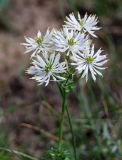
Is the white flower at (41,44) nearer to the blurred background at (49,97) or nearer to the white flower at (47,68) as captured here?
the white flower at (47,68)

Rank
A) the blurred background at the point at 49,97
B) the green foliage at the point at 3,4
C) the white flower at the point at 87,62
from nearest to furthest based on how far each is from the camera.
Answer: the white flower at the point at 87,62
the blurred background at the point at 49,97
the green foliage at the point at 3,4

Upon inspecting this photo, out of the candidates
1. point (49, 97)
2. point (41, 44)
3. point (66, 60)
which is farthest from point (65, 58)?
point (49, 97)

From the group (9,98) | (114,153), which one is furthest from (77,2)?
(114,153)

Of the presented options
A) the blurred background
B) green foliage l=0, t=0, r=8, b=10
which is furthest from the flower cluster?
green foliage l=0, t=0, r=8, b=10

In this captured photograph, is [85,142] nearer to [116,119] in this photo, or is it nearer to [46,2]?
[116,119]

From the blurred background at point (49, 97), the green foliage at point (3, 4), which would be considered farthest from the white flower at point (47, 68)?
the green foliage at point (3, 4)

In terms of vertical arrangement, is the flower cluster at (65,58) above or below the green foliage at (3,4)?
below

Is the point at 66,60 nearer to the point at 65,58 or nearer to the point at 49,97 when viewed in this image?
the point at 65,58
